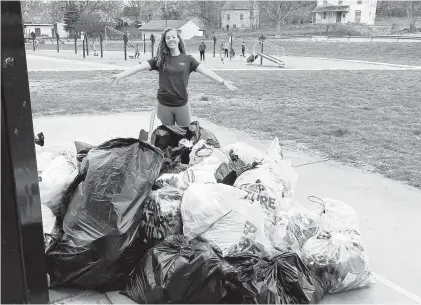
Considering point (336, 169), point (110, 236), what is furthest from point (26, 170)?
point (336, 169)

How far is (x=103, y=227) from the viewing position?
289 cm

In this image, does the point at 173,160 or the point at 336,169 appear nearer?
the point at 173,160

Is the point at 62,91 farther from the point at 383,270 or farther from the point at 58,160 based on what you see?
the point at 383,270

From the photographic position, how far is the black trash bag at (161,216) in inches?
120

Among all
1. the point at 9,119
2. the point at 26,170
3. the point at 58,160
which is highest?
the point at 9,119

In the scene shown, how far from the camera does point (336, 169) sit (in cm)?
573

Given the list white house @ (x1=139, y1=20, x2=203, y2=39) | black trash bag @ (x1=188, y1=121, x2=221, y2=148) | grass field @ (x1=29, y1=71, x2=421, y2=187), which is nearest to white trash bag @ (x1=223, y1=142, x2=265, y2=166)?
black trash bag @ (x1=188, y1=121, x2=221, y2=148)

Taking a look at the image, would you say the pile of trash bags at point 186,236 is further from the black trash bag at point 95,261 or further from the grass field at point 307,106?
the grass field at point 307,106

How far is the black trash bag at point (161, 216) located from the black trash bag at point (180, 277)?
224 mm

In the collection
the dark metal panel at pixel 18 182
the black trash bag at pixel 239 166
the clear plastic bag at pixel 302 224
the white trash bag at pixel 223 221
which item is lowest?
the clear plastic bag at pixel 302 224

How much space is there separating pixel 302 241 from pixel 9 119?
2.10 meters

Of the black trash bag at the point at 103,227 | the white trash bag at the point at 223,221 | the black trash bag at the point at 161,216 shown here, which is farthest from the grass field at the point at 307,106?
the black trash bag at the point at 103,227

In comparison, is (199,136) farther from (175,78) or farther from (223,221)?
(223,221)

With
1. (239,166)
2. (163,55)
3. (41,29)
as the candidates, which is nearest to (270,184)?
(239,166)
